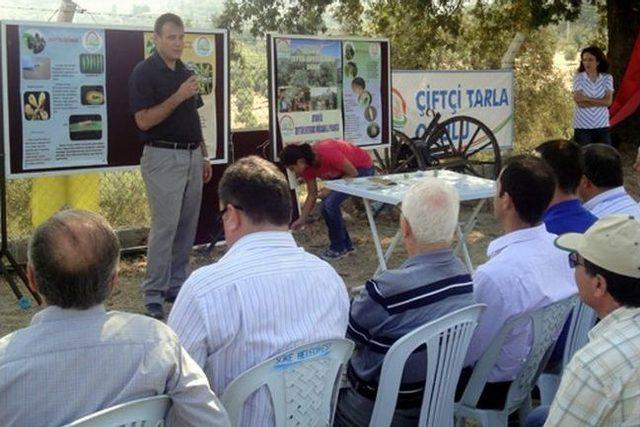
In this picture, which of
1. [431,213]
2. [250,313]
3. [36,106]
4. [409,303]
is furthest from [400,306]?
[36,106]

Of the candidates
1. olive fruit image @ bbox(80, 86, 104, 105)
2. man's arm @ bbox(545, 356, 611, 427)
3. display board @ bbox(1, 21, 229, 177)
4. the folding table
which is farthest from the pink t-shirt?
man's arm @ bbox(545, 356, 611, 427)

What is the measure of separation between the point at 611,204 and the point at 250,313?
2086mm

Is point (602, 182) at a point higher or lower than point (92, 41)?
lower

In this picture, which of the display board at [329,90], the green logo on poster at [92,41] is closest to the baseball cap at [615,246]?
the green logo on poster at [92,41]

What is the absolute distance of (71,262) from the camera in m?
1.85

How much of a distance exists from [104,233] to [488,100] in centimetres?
791

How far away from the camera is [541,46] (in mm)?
13906

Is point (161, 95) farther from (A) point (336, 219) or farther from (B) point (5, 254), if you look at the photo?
(A) point (336, 219)

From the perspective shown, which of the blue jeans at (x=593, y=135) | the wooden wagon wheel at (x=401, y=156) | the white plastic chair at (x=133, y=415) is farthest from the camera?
the blue jeans at (x=593, y=135)

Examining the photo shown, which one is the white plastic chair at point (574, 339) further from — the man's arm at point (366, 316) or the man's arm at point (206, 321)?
the man's arm at point (206, 321)

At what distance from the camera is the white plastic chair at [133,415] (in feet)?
5.57

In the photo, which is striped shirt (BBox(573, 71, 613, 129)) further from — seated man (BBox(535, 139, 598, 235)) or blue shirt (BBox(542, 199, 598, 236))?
blue shirt (BBox(542, 199, 598, 236))

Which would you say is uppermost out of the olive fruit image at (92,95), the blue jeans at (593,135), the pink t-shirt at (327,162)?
the olive fruit image at (92,95)

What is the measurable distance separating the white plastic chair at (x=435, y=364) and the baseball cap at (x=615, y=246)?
0.59 metres
